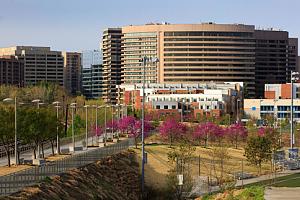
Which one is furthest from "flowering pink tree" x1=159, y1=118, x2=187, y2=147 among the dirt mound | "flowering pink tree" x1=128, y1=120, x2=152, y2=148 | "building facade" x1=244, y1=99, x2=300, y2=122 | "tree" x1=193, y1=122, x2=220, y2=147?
"building facade" x1=244, y1=99, x2=300, y2=122

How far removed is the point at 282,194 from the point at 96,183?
57.8 ft

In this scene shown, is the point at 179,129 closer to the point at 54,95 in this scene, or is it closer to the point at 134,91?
the point at 54,95

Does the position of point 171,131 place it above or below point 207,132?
above

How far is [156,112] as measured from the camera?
498 ft

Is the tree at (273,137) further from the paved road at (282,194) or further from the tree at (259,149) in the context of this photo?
the paved road at (282,194)

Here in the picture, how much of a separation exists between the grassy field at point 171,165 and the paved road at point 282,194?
63.5ft

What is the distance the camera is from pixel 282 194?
42531 millimetres

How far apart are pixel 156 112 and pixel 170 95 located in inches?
691

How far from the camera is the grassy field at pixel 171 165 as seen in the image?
233 ft

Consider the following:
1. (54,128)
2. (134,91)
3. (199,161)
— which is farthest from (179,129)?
(134,91)

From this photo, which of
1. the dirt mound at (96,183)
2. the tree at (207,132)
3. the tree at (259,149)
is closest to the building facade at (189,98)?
the tree at (207,132)

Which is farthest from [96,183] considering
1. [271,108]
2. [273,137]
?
[271,108]

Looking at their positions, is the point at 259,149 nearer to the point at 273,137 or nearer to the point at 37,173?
the point at 273,137

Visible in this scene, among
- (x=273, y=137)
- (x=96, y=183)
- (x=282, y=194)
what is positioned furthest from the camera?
(x=273, y=137)
